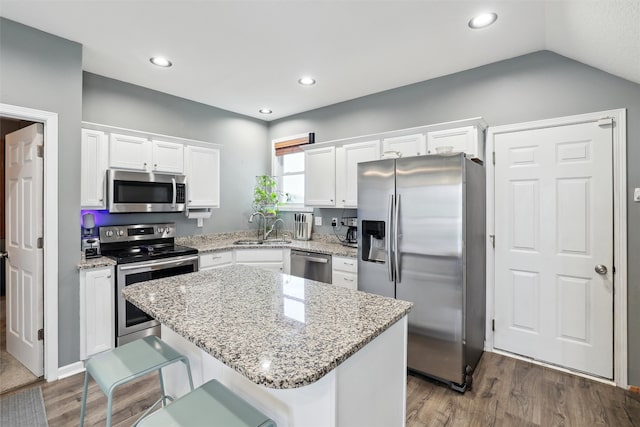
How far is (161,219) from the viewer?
11.7ft

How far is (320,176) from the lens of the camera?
3.83 meters

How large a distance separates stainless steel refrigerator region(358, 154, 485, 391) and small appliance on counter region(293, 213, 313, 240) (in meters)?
1.50

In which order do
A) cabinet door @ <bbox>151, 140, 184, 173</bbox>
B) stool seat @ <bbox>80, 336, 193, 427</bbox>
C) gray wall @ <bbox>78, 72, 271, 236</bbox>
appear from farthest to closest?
cabinet door @ <bbox>151, 140, 184, 173</bbox>
gray wall @ <bbox>78, 72, 271, 236</bbox>
stool seat @ <bbox>80, 336, 193, 427</bbox>

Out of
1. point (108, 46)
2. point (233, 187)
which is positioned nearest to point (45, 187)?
point (108, 46)

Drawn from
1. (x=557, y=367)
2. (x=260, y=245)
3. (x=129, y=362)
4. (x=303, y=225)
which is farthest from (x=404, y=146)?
(x=129, y=362)

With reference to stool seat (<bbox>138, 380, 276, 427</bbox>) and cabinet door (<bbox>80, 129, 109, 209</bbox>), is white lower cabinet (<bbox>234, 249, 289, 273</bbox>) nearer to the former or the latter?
cabinet door (<bbox>80, 129, 109, 209</bbox>)

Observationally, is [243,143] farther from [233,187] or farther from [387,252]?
[387,252]

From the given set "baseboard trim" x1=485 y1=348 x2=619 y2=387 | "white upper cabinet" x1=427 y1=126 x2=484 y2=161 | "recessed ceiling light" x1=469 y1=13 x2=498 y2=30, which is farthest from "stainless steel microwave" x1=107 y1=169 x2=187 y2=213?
"baseboard trim" x1=485 y1=348 x2=619 y2=387

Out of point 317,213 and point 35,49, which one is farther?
point 317,213

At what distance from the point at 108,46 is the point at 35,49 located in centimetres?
49

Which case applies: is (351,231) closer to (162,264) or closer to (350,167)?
(350,167)

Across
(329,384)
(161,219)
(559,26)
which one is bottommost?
(329,384)

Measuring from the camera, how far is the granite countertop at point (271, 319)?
2.99 feet

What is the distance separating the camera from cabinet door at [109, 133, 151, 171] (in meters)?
2.93
